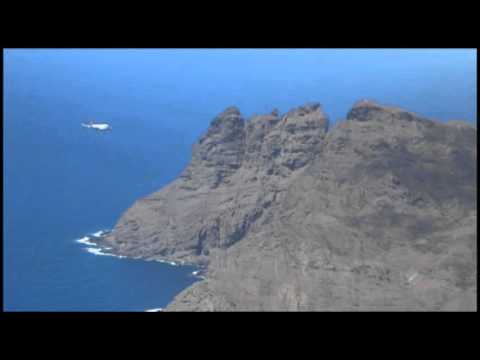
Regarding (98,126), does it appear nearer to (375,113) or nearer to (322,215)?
(375,113)

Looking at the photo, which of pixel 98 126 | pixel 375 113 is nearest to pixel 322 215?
pixel 375 113

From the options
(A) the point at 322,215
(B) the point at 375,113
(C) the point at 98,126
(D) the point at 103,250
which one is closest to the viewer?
(A) the point at 322,215

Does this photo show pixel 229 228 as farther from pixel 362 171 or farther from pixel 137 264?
pixel 362 171

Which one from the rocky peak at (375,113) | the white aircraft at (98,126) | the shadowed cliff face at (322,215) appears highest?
the white aircraft at (98,126)

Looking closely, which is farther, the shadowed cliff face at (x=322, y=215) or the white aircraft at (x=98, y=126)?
the white aircraft at (x=98, y=126)

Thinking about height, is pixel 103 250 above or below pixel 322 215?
above

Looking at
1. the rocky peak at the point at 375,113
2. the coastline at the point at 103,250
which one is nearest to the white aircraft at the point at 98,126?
Answer: the coastline at the point at 103,250

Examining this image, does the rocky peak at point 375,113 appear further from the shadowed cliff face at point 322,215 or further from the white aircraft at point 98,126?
the white aircraft at point 98,126

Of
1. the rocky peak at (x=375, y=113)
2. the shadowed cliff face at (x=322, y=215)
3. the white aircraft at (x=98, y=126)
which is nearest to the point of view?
the shadowed cliff face at (x=322, y=215)
